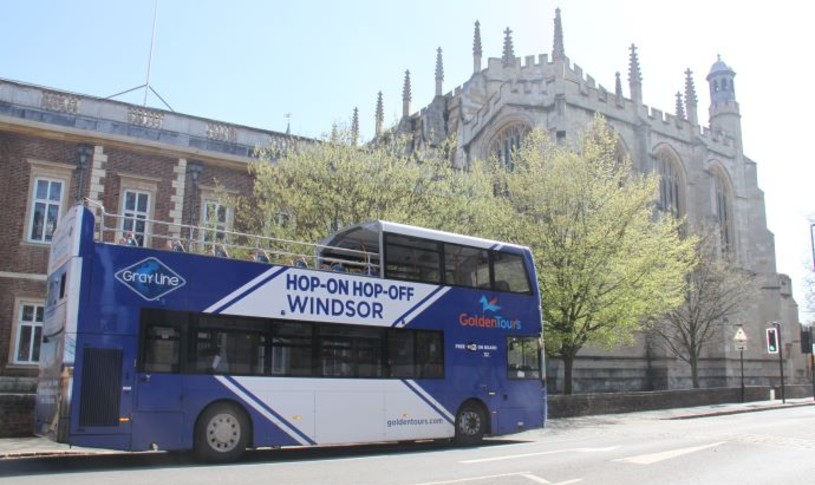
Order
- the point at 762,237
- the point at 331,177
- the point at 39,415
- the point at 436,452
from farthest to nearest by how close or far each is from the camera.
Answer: the point at 762,237, the point at 331,177, the point at 436,452, the point at 39,415

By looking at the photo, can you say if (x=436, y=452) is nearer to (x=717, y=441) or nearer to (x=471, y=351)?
(x=471, y=351)

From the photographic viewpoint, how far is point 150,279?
10.8 metres

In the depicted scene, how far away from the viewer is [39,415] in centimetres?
1115

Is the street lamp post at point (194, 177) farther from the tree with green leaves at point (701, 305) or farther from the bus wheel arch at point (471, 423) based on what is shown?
the tree with green leaves at point (701, 305)

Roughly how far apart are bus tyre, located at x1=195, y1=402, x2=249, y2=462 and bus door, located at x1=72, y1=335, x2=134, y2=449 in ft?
3.74

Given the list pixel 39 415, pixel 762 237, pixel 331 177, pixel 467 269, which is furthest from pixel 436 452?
pixel 762 237

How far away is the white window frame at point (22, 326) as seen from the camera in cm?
2041

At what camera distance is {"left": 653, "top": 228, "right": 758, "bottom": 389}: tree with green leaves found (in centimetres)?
3591

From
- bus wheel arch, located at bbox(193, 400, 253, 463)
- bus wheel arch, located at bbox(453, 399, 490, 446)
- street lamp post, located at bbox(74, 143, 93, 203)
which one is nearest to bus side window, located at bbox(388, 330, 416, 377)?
bus wheel arch, located at bbox(453, 399, 490, 446)

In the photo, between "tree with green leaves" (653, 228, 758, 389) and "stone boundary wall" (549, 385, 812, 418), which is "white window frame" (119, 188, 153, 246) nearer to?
"stone boundary wall" (549, 385, 812, 418)

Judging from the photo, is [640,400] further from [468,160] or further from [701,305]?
[468,160]

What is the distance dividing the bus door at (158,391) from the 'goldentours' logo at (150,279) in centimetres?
54

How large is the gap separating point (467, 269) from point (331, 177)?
7644mm

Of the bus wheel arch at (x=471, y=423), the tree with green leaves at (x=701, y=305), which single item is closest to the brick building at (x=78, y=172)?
the bus wheel arch at (x=471, y=423)
